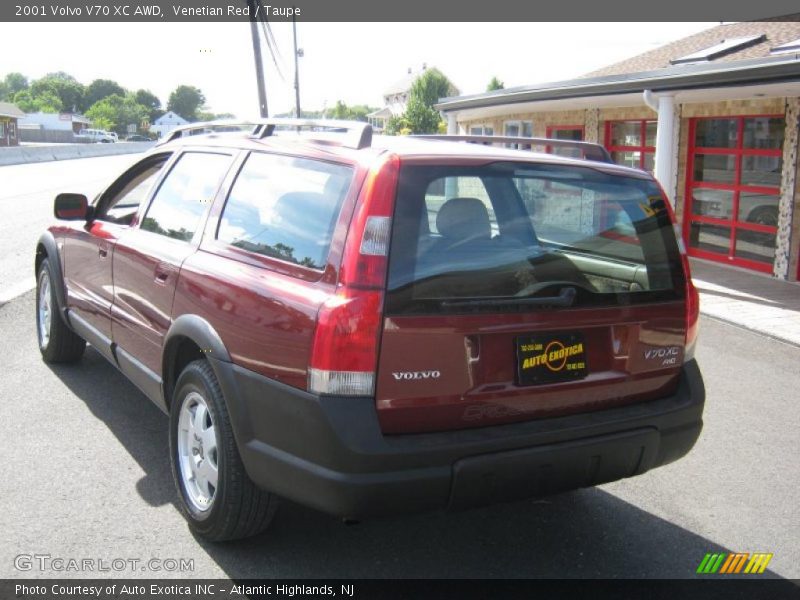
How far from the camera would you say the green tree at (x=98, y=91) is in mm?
173750

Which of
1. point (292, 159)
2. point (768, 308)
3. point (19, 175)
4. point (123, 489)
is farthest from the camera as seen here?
point (19, 175)

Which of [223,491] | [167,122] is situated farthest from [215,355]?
[167,122]

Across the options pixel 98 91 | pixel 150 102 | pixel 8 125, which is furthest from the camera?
pixel 150 102

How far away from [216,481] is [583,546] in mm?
1658

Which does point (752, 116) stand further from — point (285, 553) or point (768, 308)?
point (285, 553)

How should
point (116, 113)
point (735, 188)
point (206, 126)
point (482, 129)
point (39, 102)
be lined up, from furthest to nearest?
point (39, 102)
point (116, 113)
point (482, 129)
point (735, 188)
point (206, 126)

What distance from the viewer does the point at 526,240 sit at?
10.9 ft

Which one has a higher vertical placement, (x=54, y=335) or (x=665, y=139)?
(x=665, y=139)

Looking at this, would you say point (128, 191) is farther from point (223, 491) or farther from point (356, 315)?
point (356, 315)

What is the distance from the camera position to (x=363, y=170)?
3068 mm

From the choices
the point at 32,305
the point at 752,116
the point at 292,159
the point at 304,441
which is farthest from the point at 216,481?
the point at 752,116

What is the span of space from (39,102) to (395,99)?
8264 centimetres

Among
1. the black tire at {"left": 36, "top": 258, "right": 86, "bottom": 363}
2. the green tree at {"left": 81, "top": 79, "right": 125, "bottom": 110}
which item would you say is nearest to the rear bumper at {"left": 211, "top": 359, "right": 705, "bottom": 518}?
the black tire at {"left": 36, "top": 258, "right": 86, "bottom": 363}

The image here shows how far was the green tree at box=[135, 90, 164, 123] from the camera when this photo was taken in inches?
6944
